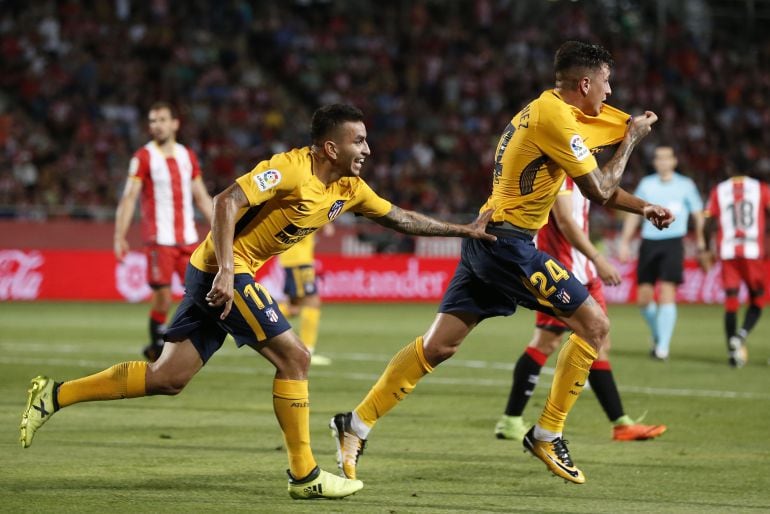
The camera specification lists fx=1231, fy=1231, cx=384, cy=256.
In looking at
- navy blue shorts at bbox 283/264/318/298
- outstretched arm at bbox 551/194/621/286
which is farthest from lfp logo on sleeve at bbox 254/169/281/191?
navy blue shorts at bbox 283/264/318/298

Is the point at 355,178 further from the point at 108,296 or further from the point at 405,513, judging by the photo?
the point at 108,296

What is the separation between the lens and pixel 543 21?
34.2 metres

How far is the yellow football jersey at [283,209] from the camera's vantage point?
6.28 m

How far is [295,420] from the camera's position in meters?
6.35

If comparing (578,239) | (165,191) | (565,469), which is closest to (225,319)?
(565,469)

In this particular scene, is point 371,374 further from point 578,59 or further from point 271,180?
point 271,180

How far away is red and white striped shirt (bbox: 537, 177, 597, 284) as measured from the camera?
8.57 metres

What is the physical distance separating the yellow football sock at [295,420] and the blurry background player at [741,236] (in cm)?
903

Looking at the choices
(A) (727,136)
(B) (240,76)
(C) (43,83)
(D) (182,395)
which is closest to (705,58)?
(A) (727,136)

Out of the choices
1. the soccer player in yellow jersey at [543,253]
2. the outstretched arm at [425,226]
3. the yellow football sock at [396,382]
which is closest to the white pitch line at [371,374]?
the soccer player in yellow jersey at [543,253]

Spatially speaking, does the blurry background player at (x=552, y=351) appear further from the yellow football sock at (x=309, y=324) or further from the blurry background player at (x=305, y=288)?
the yellow football sock at (x=309, y=324)

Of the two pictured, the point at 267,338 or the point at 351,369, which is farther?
the point at 351,369

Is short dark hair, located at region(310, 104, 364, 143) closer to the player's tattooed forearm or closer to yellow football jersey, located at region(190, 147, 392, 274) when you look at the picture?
yellow football jersey, located at region(190, 147, 392, 274)

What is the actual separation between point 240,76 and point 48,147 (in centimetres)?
545
